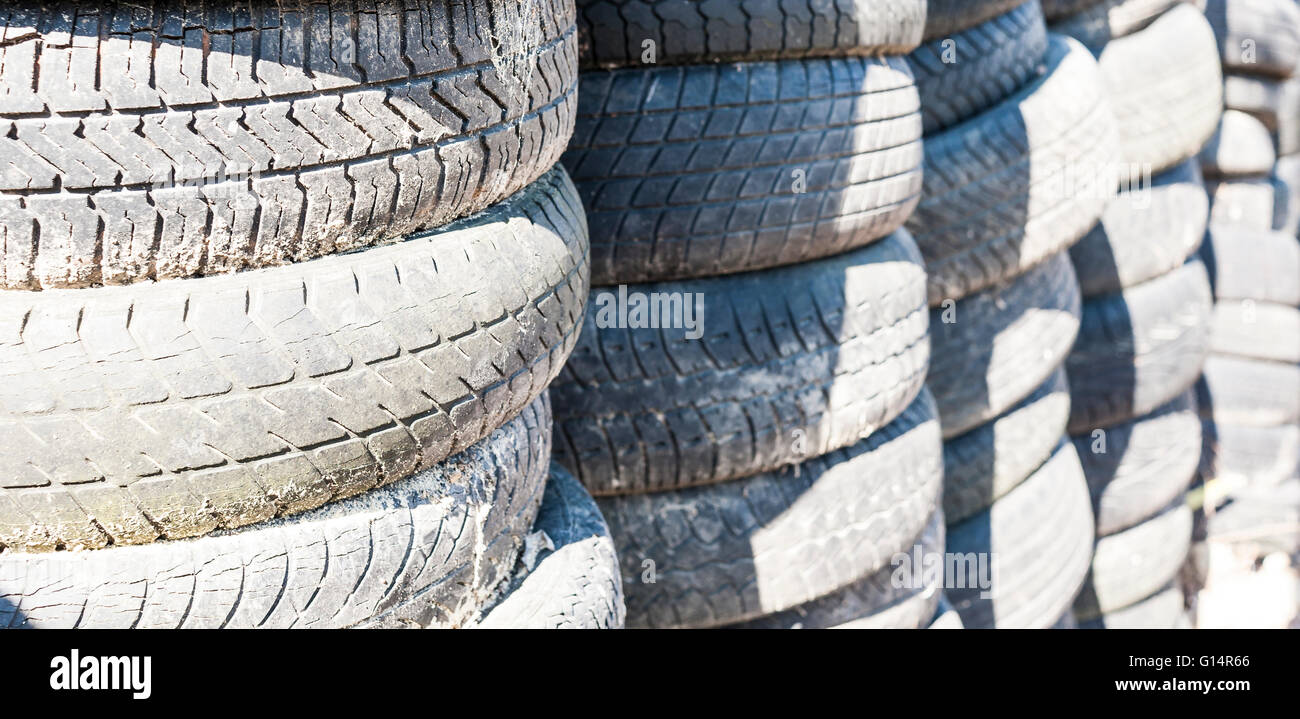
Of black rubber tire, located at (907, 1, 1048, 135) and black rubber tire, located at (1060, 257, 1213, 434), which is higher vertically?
black rubber tire, located at (907, 1, 1048, 135)

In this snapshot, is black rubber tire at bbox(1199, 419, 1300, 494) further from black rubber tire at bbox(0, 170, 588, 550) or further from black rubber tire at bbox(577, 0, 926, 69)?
black rubber tire at bbox(0, 170, 588, 550)

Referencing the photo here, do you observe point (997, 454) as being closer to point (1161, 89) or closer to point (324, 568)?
point (1161, 89)

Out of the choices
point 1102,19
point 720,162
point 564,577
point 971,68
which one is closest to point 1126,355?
point 1102,19

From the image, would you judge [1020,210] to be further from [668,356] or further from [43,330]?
[43,330]

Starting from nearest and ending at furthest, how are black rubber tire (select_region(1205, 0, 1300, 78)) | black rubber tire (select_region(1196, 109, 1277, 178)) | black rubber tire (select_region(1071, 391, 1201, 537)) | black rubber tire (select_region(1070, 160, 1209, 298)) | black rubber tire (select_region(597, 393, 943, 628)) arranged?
black rubber tire (select_region(597, 393, 943, 628))
black rubber tire (select_region(1070, 160, 1209, 298))
black rubber tire (select_region(1071, 391, 1201, 537))
black rubber tire (select_region(1205, 0, 1300, 78))
black rubber tire (select_region(1196, 109, 1277, 178))

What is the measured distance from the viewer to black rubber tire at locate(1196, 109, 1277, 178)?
5918 millimetres

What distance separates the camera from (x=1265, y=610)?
5.48 meters

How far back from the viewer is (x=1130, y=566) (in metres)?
4.47

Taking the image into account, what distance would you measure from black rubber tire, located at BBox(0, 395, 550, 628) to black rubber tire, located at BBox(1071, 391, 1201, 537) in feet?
10.9

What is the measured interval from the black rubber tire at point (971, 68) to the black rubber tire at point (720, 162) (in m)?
0.82

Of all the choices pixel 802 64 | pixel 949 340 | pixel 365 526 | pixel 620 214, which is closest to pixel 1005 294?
pixel 949 340

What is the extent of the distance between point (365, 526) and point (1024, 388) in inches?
101

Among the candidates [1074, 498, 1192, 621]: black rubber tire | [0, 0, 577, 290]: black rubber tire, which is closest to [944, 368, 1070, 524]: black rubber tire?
[1074, 498, 1192, 621]: black rubber tire

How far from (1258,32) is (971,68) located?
3372 millimetres
